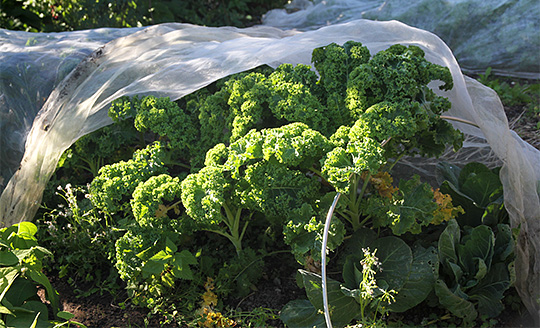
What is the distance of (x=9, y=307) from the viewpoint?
106 inches

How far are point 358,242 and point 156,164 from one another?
132cm

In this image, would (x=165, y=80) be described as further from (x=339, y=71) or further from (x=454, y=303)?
(x=454, y=303)

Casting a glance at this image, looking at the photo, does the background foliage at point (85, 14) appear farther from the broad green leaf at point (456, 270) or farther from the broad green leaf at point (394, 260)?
the broad green leaf at point (456, 270)

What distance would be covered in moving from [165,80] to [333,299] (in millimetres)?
1810

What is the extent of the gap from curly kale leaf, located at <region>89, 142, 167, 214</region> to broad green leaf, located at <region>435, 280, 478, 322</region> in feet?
5.83

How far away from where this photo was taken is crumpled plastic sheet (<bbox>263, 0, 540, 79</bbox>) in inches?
212

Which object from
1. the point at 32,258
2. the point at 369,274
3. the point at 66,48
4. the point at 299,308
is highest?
the point at 66,48

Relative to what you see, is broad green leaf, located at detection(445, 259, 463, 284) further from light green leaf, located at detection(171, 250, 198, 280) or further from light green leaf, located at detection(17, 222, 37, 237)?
light green leaf, located at detection(17, 222, 37, 237)

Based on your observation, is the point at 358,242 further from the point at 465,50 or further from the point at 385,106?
the point at 465,50

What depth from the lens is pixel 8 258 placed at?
2.72 meters

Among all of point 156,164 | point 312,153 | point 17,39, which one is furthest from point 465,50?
point 17,39

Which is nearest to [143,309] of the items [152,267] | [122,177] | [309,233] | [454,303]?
[152,267]

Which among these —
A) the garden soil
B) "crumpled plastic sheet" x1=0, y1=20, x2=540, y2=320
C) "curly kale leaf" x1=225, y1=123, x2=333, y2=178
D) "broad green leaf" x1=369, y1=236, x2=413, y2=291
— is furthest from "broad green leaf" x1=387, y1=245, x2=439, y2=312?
"curly kale leaf" x1=225, y1=123, x2=333, y2=178

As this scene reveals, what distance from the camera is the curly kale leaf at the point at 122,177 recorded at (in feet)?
10.0
